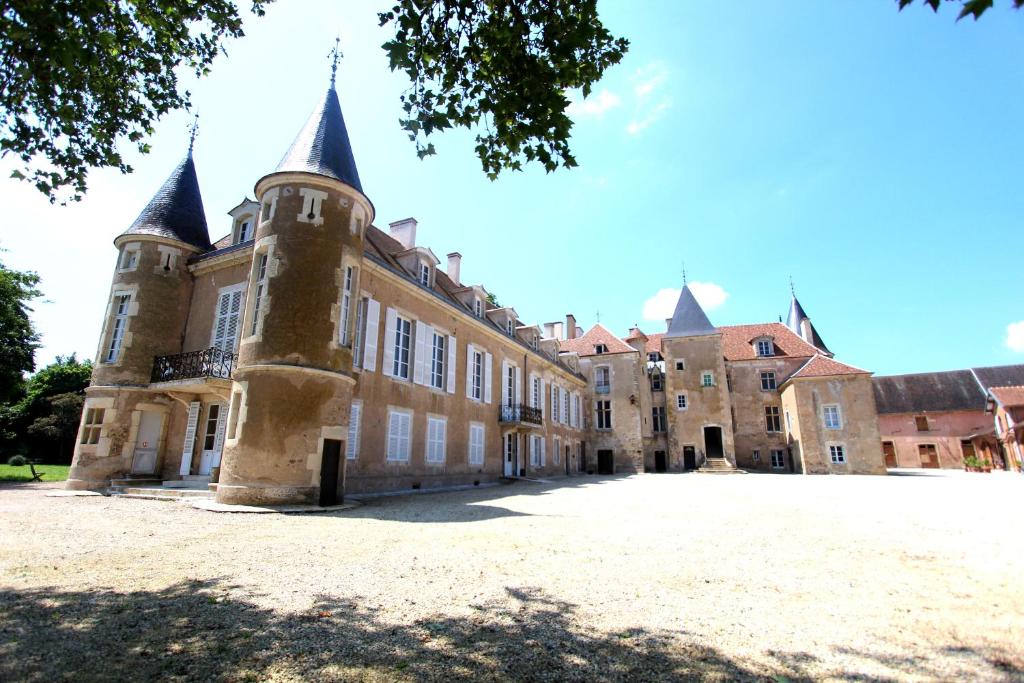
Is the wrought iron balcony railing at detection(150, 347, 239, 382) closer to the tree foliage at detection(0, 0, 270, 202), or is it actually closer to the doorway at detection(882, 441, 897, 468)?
the tree foliage at detection(0, 0, 270, 202)

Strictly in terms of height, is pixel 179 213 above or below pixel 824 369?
above

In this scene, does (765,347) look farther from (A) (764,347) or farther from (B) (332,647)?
(B) (332,647)

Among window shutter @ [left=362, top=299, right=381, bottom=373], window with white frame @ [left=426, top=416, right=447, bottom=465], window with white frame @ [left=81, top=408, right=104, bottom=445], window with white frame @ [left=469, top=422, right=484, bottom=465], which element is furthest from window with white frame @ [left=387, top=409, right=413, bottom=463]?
window with white frame @ [left=81, top=408, right=104, bottom=445]

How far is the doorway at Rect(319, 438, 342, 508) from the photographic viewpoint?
1086cm

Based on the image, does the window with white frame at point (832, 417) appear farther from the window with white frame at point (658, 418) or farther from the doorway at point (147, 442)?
the doorway at point (147, 442)

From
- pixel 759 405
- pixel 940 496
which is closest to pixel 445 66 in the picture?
pixel 940 496

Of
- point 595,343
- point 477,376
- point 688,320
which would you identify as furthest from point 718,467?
point 477,376

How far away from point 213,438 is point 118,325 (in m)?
4.39

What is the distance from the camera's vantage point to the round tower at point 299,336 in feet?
33.6

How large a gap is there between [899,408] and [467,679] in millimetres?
48631

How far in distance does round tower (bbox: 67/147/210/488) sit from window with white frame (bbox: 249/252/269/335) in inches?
191

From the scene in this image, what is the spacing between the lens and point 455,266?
2267 cm

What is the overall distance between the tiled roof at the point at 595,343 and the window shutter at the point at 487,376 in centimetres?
1419

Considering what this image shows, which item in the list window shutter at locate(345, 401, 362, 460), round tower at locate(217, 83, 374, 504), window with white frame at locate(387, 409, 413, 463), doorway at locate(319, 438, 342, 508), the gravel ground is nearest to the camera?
the gravel ground
